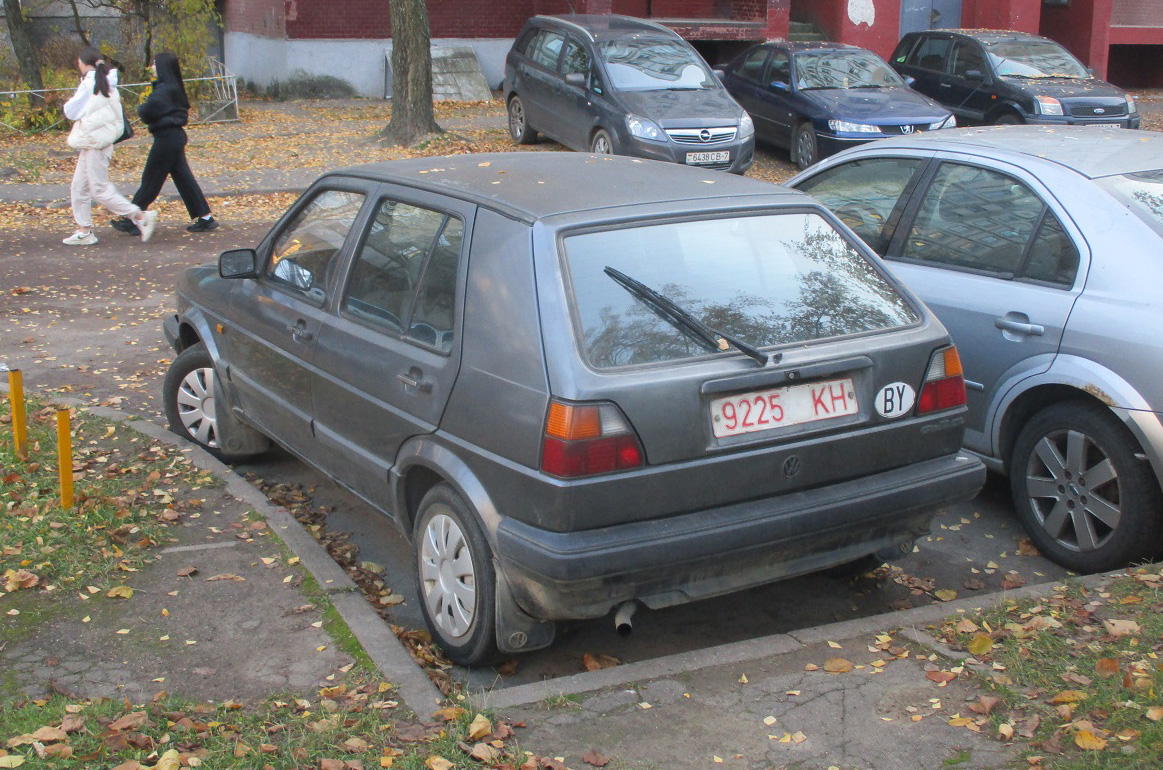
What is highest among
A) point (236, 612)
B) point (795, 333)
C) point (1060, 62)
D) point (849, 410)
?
point (1060, 62)

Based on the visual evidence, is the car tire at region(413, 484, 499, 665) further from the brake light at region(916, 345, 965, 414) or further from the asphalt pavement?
the brake light at region(916, 345, 965, 414)

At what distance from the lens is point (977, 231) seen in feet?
18.4

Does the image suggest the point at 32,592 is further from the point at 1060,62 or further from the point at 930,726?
the point at 1060,62

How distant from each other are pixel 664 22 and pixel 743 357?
68.7 ft

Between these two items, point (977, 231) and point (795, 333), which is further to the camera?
point (977, 231)

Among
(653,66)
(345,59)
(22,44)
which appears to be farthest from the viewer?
(345,59)

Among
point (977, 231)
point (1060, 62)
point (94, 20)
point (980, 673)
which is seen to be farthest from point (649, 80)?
point (94, 20)

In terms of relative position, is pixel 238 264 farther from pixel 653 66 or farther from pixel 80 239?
pixel 653 66

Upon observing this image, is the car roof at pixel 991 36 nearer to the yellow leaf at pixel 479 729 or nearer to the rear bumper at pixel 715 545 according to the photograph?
the rear bumper at pixel 715 545

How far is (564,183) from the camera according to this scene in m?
4.43

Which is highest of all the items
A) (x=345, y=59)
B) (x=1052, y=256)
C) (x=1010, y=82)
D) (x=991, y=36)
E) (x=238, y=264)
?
(x=991, y=36)

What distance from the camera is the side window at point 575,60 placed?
15747 mm

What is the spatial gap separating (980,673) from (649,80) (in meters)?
12.6

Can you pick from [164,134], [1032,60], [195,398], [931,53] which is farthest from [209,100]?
[195,398]
